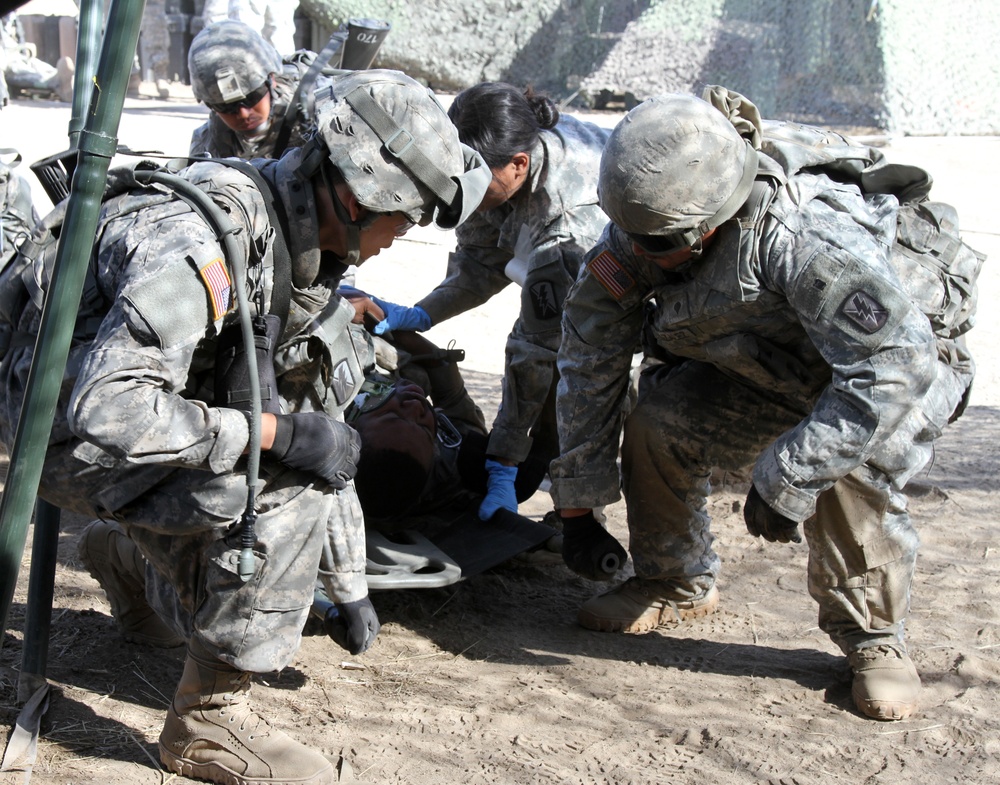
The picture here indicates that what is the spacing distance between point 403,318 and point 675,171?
191 cm

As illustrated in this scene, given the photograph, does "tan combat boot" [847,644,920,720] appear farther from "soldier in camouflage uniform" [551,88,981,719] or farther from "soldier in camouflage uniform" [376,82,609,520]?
"soldier in camouflage uniform" [376,82,609,520]

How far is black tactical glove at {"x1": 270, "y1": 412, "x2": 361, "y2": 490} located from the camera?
2.49m

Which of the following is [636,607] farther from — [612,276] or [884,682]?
[612,276]

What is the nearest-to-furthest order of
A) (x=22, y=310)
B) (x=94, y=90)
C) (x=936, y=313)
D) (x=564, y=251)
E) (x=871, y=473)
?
(x=94, y=90)
(x=22, y=310)
(x=871, y=473)
(x=936, y=313)
(x=564, y=251)

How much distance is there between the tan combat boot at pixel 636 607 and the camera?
12.0 feet

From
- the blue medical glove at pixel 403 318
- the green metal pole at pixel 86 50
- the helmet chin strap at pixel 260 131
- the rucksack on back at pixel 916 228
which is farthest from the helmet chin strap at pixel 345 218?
the helmet chin strap at pixel 260 131

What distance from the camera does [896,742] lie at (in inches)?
118

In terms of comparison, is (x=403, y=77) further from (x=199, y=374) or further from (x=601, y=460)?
(x=601, y=460)

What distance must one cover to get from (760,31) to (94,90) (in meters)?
16.0

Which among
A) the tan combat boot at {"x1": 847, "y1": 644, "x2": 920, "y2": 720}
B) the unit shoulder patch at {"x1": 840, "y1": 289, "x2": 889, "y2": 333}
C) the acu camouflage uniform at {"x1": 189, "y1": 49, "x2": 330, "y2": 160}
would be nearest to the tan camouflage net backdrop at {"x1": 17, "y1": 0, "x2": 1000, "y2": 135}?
the acu camouflage uniform at {"x1": 189, "y1": 49, "x2": 330, "y2": 160}

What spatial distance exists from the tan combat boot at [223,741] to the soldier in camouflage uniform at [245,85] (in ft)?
9.10

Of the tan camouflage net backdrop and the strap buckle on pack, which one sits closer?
the strap buckle on pack

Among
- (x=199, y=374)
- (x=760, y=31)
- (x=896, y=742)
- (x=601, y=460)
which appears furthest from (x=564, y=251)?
(x=760, y=31)

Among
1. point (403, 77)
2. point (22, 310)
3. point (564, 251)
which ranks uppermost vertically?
point (403, 77)
